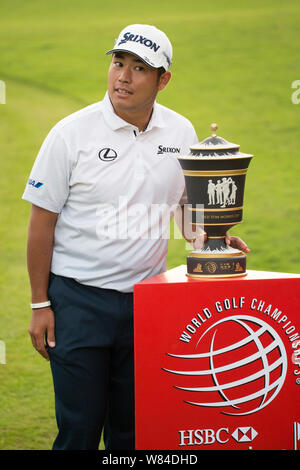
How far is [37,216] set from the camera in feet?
7.43

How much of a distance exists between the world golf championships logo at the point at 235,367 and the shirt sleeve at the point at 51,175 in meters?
0.54

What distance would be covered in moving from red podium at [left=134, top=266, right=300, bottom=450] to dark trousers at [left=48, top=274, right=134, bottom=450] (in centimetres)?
15

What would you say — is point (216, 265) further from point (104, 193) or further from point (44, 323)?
point (44, 323)

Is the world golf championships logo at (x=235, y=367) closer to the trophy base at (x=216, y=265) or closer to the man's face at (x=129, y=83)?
the trophy base at (x=216, y=265)

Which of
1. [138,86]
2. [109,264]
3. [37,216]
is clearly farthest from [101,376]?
[138,86]

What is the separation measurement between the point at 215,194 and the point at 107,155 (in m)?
0.32

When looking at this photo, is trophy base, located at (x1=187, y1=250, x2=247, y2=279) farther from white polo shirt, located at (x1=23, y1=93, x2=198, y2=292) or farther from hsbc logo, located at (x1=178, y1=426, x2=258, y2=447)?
hsbc logo, located at (x1=178, y1=426, x2=258, y2=447)

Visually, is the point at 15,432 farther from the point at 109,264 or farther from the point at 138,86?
the point at 138,86

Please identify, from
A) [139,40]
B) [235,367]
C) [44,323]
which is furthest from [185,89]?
[235,367]

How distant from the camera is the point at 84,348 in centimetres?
228

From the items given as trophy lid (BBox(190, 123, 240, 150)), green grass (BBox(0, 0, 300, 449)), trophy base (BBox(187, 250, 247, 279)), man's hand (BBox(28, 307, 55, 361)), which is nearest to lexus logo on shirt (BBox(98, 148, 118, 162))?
trophy lid (BBox(190, 123, 240, 150))

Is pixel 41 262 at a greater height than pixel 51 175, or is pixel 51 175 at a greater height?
pixel 51 175

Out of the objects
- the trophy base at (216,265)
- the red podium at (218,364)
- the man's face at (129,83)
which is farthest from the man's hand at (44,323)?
the man's face at (129,83)

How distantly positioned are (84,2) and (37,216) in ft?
30.4
